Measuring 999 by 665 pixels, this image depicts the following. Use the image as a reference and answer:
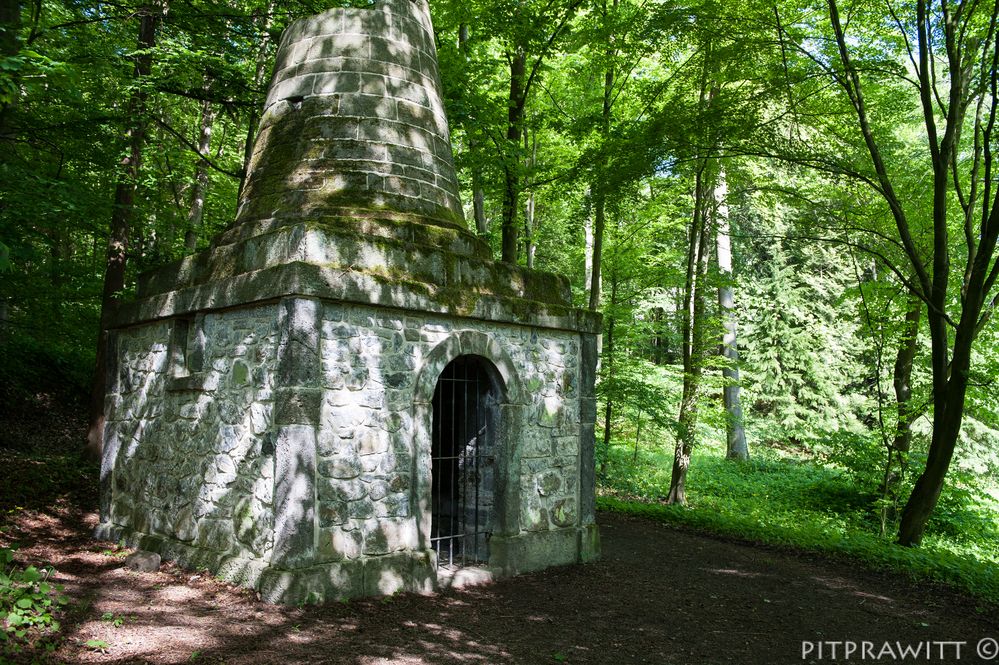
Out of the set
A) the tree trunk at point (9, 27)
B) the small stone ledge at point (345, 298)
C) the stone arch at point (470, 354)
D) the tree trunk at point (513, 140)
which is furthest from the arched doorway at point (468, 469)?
the tree trunk at point (513, 140)

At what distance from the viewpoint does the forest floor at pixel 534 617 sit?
4.72 metres

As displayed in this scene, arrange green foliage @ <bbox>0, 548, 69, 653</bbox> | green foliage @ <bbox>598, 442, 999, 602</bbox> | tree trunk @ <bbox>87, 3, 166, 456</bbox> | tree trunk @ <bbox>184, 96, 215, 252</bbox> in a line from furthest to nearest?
tree trunk @ <bbox>184, 96, 215, 252</bbox>, tree trunk @ <bbox>87, 3, 166, 456</bbox>, green foliage @ <bbox>598, 442, 999, 602</bbox>, green foliage @ <bbox>0, 548, 69, 653</bbox>

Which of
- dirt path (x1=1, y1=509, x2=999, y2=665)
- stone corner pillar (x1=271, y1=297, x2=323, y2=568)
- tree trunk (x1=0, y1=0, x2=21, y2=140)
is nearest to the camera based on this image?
dirt path (x1=1, y1=509, x2=999, y2=665)

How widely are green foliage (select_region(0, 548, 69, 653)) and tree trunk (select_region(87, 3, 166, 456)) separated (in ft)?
18.2

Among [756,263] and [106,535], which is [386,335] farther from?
[756,263]

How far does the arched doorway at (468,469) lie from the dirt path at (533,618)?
0.79 m

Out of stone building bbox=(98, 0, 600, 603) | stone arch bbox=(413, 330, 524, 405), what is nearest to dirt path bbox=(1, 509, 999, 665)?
stone building bbox=(98, 0, 600, 603)

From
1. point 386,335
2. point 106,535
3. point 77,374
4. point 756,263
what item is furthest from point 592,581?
point 756,263

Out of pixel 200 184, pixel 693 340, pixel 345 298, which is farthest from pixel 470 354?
pixel 200 184

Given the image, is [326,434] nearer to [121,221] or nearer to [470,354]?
[470,354]

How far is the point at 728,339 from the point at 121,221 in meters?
12.5

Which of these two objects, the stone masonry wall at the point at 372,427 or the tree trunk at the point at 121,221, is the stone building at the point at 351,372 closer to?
the stone masonry wall at the point at 372,427

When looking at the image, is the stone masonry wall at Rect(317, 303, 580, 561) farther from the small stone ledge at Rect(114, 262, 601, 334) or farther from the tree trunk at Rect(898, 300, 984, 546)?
the tree trunk at Rect(898, 300, 984, 546)

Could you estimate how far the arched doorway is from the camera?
7.10 meters
